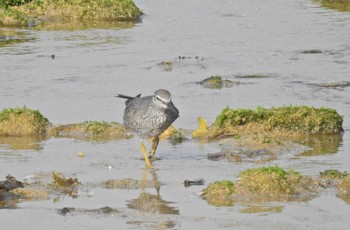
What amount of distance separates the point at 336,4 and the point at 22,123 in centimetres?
1505

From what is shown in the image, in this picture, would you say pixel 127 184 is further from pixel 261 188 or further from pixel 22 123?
pixel 22 123

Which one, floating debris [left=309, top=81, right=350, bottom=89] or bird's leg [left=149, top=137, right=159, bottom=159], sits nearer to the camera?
bird's leg [left=149, top=137, right=159, bottom=159]

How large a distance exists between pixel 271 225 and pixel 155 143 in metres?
3.51

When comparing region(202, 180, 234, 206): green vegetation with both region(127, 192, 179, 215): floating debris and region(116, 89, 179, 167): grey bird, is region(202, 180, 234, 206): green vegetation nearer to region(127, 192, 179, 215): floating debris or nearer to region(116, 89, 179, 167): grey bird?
region(127, 192, 179, 215): floating debris

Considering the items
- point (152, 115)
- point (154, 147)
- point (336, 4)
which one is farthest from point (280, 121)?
point (336, 4)

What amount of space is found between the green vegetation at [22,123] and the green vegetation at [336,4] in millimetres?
13824

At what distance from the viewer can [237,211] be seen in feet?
32.3

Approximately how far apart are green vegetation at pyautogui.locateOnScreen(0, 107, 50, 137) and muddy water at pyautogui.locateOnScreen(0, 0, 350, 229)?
367mm

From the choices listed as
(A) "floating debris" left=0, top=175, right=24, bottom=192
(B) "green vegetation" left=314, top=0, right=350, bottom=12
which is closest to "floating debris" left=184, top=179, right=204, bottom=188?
(A) "floating debris" left=0, top=175, right=24, bottom=192

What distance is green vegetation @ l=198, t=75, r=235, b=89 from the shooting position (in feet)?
56.5

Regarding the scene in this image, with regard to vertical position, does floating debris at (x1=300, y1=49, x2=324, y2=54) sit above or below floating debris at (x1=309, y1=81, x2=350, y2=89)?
below

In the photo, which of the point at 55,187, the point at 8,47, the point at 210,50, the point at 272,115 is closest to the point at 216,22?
the point at 210,50

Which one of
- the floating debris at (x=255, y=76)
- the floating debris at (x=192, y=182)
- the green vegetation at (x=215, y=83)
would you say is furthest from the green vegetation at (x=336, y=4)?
the floating debris at (x=192, y=182)

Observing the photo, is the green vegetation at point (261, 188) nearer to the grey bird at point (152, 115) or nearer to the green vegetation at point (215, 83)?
the grey bird at point (152, 115)
